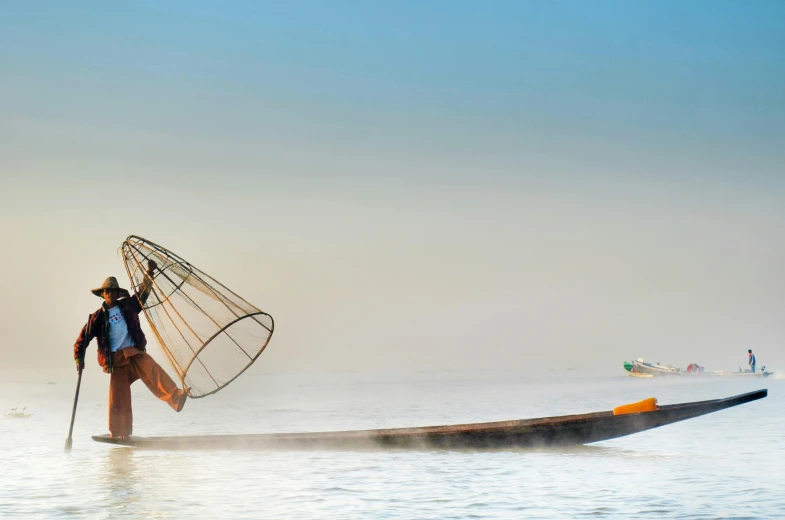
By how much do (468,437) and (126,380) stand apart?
156 inches

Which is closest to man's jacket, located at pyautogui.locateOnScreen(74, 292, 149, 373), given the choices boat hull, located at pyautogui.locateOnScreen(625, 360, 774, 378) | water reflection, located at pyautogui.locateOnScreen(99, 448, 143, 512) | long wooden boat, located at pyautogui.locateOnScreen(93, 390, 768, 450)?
long wooden boat, located at pyautogui.locateOnScreen(93, 390, 768, 450)

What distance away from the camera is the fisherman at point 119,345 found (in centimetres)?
956

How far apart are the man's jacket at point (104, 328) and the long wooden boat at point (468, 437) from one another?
0.93 meters

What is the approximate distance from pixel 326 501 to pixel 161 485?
184 centimetres

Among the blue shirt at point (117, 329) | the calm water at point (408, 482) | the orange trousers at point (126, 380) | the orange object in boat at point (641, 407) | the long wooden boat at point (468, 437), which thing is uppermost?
the blue shirt at point (117, 329)

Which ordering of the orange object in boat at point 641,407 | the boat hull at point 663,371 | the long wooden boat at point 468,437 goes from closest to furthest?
1. the orange object in boat at point 641,407
2. the long wooden boat at point 468,437
3. the boat hull at point 663,371

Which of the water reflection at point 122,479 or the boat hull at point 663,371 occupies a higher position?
the boat hull at point 663,371

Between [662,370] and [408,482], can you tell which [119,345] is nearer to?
[408,482]

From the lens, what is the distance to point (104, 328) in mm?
9602

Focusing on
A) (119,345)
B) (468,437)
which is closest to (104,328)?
(119,345)

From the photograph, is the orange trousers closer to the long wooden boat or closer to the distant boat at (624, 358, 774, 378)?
the long wooden boat

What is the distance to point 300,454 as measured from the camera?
10172 millimetres

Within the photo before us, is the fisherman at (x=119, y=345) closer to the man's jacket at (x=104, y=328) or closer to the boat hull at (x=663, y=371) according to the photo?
the man's jacket at (x=104, y=328)

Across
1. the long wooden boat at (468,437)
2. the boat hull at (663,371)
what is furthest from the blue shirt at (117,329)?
the boat hull at (663,371)
